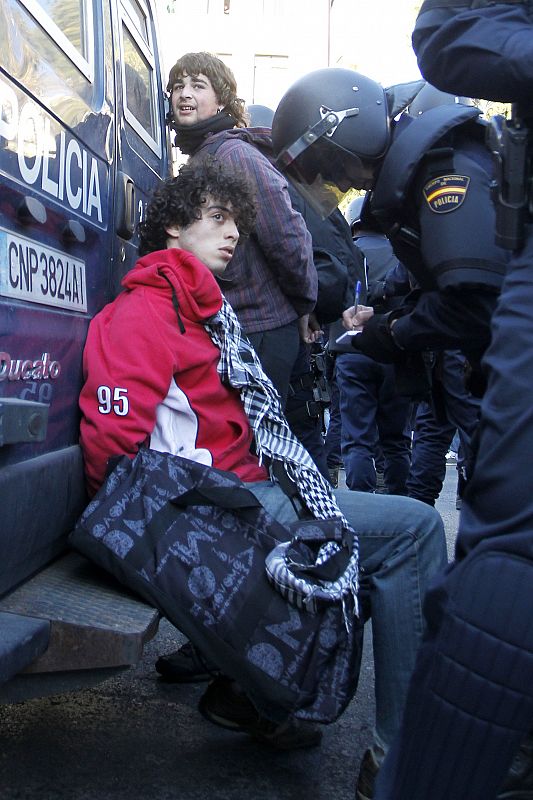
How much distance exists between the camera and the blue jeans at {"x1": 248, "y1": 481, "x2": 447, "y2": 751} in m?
1.96

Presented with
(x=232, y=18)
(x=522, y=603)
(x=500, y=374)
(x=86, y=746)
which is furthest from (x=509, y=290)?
(x=232, y=18)

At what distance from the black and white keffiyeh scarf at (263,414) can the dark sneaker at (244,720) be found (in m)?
0.59

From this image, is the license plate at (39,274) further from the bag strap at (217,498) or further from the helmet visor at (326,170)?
the helmet visor at (326,170)

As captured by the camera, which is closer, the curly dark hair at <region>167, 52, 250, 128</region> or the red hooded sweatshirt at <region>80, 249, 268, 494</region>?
the red hooded sweatshirt at <region>80, 249, 268, 494</region>

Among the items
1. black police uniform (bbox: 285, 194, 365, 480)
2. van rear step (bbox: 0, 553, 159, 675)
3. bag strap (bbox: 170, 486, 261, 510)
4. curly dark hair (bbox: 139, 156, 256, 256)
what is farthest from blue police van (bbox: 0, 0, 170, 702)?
black police uniform (bbox: 285, 194, 365, 480)

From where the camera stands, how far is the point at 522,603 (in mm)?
1407

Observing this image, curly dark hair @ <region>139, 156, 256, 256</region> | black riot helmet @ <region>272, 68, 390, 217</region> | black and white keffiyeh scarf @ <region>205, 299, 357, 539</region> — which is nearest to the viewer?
black and white keffiyeh scarf @ <region>205, 299, 357, 539</region>

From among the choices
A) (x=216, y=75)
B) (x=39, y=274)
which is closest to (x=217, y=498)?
(x=39, y=274)

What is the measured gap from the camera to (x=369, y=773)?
6.29ft

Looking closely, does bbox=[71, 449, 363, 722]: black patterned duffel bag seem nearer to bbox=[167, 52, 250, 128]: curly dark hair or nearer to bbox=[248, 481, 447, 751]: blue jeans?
bbox=[248, 481, 447, 751]: blue jeans

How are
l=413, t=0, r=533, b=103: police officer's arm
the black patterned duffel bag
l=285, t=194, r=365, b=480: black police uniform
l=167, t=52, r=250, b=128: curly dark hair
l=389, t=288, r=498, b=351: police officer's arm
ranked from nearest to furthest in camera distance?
1. l=413, t=0, r=533, b=103: police officer's arm
2. the black patterned duffel bag
3. l=389, t=288, r=498, b=351: police officer's arm
4. l=167, t=52, r=250, b=128: curly dark hair
5. l=285, t=194, r=365, b=480: black police uniform

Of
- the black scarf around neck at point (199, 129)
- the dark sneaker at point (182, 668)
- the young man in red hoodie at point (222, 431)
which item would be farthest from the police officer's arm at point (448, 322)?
the dark sneaker at point (182, 668)

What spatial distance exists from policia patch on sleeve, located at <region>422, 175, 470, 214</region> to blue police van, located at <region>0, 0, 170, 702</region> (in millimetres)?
813

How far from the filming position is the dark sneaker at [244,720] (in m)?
2.27
